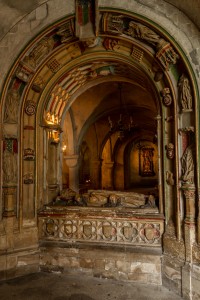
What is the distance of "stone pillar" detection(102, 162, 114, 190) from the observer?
1558 cm

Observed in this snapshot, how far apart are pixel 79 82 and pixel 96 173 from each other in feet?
26.7

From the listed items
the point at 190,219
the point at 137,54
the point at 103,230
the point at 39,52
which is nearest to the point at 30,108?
the point at 39,52

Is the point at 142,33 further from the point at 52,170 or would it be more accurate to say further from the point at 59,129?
the point at 52,170

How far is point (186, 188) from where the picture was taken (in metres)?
4.36

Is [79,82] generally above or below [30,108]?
above

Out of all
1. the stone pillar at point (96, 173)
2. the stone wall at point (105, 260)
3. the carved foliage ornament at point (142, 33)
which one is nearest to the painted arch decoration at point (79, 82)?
the carved foliage ornament at point (142, 33)

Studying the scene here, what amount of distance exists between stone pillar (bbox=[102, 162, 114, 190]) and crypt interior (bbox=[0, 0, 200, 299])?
9229mm

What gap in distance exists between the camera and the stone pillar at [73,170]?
404 inches

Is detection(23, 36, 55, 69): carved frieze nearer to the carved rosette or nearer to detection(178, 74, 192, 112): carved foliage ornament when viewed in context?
detection(178, 74, 192, 112): carved foliage ornament

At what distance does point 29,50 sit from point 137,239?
4.24 meters

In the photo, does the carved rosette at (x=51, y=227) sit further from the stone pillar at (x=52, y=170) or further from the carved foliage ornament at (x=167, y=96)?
the carved foliage ornament at (x=167, y=96)

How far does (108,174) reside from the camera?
1576 cm

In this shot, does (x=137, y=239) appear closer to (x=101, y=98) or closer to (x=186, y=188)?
(x=186, y=188)

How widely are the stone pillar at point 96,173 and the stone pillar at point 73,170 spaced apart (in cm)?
350
